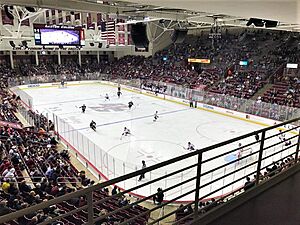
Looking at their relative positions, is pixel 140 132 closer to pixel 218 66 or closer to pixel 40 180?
pixel 40 180

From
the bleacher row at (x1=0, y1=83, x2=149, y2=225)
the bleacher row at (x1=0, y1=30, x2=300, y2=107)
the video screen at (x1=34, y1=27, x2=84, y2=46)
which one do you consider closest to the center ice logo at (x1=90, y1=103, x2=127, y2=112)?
the video screen at (x1=34, y1=27, x2=84, y2=46)

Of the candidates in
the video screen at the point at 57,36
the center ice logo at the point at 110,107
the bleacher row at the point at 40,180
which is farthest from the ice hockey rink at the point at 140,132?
the video screen at the point at 57,36

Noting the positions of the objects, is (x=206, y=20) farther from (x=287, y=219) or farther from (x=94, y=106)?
(x=287, y=219)

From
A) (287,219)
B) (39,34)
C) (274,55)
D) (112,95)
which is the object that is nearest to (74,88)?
(112,95)

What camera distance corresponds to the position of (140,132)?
1600 cm

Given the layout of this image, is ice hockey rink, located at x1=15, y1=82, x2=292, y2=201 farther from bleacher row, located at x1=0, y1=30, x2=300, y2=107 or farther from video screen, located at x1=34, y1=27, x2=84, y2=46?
video screen, located at x1=34, y1=27, x2=84, y2=46

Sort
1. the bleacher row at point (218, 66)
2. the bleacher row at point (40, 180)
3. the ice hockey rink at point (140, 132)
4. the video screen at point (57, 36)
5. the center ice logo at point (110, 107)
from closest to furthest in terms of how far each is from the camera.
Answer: the bleacher row at point (40, 180)
the ice hockey rink at point (140, 132)
the video screen at point (57, 36)
the center ice logo at point (110, 107)
the bleacher row at point (218, 66)

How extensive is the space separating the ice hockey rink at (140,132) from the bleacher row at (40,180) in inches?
48.5

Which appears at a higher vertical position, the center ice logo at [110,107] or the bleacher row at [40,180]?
the bleacher row at [40,180]

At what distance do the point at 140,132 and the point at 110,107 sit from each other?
23.8ft

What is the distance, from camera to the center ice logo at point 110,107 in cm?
2158

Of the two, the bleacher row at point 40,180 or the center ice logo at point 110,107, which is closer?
the bleacher row at point 40,180

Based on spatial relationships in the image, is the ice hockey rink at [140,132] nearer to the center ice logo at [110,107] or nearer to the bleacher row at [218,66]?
the center ice logo at [110,107]

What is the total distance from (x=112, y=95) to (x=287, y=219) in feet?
84.7
